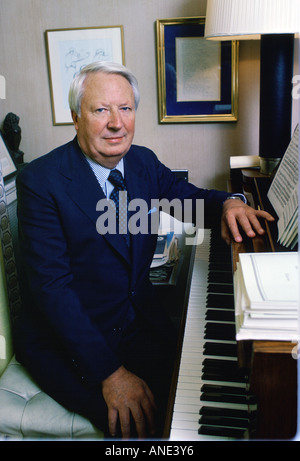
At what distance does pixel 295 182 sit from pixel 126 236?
0.61 m

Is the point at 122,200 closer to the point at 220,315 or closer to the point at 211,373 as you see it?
the point at 220,315

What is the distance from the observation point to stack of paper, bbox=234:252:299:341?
2.54 ft

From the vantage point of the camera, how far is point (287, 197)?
128cm

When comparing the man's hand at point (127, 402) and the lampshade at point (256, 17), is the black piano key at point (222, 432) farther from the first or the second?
the lampshade at point (256, 17)

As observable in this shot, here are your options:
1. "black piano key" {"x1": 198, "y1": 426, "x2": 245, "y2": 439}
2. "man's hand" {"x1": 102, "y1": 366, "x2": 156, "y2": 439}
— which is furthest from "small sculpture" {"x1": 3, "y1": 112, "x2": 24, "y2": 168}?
"black piano key" {"x1": 198, "y1": 426, "x2": 245, "y2": 439}

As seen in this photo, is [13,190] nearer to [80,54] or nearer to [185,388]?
[80,54]

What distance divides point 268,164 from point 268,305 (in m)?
1.22

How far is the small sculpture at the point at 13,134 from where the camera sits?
2.34m

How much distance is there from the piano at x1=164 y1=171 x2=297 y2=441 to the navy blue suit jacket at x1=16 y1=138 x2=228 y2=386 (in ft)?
0.78

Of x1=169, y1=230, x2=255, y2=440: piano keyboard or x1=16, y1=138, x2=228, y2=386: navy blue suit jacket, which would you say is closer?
x1=169, y1=230, x2=255, y2=440: piano keyboard

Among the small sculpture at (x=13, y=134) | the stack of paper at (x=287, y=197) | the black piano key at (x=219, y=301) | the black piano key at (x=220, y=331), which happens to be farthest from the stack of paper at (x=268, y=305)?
the small sculpture at (x=13, y=134)

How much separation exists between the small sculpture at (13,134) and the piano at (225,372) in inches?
46.5

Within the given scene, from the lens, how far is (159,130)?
2.44m

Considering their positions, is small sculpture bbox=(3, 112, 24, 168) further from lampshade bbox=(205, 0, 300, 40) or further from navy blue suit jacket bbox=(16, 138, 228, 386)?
lampshade bbox=(205, 0, 300, 40)
